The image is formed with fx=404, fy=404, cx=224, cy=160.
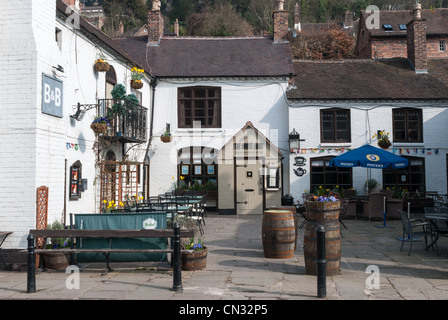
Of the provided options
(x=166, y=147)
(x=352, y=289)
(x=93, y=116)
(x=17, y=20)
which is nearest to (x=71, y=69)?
(x=93, y=116)

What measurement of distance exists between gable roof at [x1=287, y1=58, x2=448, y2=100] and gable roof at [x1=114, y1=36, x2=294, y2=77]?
1.25 meters

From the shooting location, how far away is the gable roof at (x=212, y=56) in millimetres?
18312

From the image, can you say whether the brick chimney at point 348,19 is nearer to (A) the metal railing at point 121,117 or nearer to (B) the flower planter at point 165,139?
(B) the flower planter at point 165,139

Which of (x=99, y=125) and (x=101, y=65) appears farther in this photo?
(x=101, y=65)

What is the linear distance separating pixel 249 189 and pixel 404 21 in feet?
Result: 81.8

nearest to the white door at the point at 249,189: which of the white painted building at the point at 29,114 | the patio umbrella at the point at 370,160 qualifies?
the patio umbrella at the point at 370,160

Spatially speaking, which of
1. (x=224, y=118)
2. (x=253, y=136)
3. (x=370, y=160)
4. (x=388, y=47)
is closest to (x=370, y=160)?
(x=370, y=160)

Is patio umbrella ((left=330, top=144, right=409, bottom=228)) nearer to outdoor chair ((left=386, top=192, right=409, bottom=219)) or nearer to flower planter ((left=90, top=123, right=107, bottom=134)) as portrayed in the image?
outdoor chair ((left=386, top=192, right=409, bottom=219))

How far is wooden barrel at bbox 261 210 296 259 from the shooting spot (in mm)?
8430

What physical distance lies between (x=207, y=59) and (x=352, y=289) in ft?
48.8

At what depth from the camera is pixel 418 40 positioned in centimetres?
1912

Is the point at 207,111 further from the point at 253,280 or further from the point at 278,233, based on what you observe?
the point at 253,280

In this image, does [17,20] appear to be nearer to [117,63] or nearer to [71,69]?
[71,69]

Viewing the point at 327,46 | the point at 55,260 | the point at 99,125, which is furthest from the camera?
the point at 327,46
